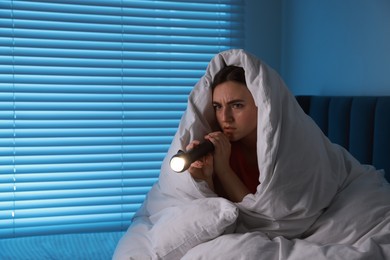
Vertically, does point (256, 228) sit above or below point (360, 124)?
below

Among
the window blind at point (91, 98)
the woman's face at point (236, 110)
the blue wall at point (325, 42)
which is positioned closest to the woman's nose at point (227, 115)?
the woman's face at point (236, 110)

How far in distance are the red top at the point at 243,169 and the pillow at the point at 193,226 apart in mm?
329

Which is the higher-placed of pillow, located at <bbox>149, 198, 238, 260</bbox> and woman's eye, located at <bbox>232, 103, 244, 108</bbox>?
woman's eye, located at <bbox>232, 103, 244, 108</bbox>

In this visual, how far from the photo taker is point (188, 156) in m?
1.52

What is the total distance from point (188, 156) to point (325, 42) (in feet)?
4.37

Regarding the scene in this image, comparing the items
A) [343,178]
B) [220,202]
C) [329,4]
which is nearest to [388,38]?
[329,4]

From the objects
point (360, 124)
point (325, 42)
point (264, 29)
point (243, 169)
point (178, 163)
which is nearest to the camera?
point (178, 163)

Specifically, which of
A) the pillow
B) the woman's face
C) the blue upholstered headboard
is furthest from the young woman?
the blue upholstered headboard

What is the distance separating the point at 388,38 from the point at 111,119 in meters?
1.41

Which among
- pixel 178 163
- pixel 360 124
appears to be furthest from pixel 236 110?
pixel 360 124

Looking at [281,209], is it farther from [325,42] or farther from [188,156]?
[325,42]

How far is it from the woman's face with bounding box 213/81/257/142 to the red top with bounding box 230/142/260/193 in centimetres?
12

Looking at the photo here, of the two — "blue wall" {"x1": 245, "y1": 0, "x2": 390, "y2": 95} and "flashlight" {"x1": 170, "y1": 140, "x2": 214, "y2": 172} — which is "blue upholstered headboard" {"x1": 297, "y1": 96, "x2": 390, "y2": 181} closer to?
"blue wall" {"x1": 245, "y1": 0, "x2": 390, "y2": 95}

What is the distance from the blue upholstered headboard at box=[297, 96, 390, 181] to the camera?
1.91 meters
